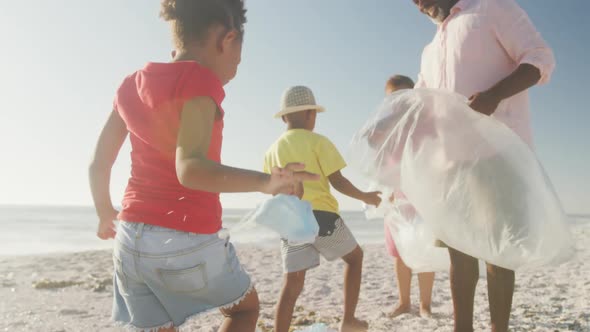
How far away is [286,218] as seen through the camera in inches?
66.1

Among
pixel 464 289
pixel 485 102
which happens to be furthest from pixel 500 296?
pixel 485 102

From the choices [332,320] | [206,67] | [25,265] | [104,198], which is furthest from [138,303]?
[25,265]

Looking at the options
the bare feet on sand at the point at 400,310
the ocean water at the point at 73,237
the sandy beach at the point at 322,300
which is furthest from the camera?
the bare feet on sand at the point at 400,310

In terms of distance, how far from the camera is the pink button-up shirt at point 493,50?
2.38m

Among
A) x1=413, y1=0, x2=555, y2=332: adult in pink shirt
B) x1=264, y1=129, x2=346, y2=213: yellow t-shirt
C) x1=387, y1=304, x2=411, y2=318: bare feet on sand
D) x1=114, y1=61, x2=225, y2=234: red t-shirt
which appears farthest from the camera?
x1=387, y1=304, x2=411, y2=318: bare feet on sand

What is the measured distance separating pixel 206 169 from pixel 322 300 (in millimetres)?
3617

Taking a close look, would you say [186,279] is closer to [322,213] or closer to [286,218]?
[286,218]

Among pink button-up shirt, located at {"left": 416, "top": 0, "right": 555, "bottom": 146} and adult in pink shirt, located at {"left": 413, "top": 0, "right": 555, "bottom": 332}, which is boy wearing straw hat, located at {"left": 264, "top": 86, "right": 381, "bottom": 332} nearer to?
adult in pink shirt, located at {"left": 413, "top": 0, "right": 555, "bottom": 332}

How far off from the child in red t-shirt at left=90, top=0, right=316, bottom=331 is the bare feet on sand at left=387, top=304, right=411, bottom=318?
93.9 inches

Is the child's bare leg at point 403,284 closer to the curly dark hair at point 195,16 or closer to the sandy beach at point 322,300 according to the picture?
the sandy beach at point 322,300

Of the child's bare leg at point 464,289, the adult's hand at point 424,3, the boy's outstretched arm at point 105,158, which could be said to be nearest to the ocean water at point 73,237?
the boy's outstretched arm at point 105,158

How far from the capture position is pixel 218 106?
1.45 metres

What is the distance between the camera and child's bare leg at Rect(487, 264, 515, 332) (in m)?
2.39

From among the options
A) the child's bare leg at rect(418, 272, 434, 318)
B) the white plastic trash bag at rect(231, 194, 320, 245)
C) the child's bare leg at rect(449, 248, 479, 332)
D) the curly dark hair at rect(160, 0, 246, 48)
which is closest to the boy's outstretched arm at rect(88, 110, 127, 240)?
the curly dark hair at rect(160, 0, 246, 48)
